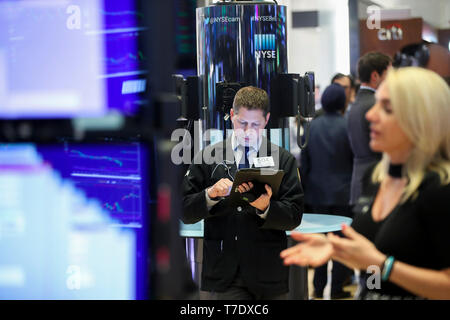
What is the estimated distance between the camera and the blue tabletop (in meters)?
2.78

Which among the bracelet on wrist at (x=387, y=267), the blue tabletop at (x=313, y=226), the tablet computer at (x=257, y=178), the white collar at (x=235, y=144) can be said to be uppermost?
the white collar at (x=235, y=144)

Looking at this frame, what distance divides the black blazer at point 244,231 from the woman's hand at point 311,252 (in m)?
0.86

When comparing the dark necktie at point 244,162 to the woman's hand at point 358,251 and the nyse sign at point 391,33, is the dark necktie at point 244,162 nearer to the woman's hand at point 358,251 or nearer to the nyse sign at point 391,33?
the woman's hand at point 358,251

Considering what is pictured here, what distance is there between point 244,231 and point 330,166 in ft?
7.15

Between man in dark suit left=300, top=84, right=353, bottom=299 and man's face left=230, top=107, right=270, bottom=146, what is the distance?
170 cm

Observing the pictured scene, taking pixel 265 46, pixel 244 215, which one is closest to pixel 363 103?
pixel 265 46

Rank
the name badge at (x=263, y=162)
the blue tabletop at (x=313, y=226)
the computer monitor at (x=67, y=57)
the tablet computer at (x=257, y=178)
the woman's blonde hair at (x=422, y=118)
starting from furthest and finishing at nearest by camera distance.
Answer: the blue tabletop at (x=313, y=226), the name badge at (x=263, y=162), the tablet computer at (x=257, y=178), the woman's blonde hair at (x=422, y=118), the computer monitor at (x=67, y=57)

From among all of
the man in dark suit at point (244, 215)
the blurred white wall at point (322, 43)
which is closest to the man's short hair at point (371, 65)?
the man in dark suit at point (244, 215)

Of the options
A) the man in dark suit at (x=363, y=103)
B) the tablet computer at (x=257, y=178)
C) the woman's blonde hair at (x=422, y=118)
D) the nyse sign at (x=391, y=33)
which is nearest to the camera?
the woman's blonde hair at (x=422, y=118)

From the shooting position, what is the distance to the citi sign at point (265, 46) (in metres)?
3.04

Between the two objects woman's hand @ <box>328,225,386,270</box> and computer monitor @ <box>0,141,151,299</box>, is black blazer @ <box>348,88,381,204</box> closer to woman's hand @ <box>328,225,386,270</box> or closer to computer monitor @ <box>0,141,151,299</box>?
woman's hand @ <box>328,225,386,270</box>

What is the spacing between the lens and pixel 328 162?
452cm

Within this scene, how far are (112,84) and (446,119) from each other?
735 millimetres
